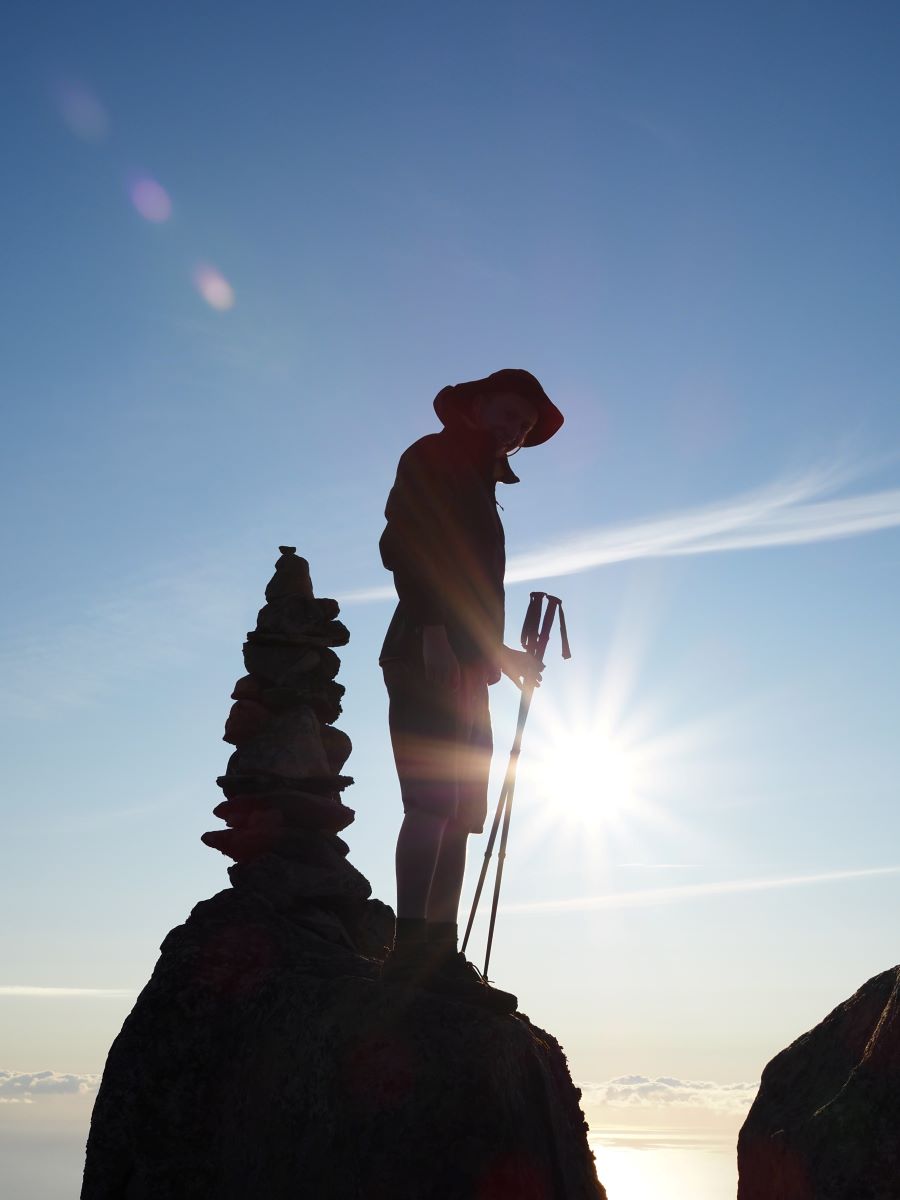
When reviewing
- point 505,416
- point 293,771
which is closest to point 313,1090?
point 293,771

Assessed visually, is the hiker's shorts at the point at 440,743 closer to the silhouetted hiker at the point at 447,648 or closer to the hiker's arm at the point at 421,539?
the silhouetted hiker at the point at 447,648

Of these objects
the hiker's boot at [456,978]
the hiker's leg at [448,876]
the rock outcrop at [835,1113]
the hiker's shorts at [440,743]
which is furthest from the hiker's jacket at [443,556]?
the rock outcrop at [835,1113]

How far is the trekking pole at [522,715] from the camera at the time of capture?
7.49 metres

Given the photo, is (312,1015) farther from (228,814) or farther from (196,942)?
(228,814)

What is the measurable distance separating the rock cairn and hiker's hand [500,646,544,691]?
2341 millimetres

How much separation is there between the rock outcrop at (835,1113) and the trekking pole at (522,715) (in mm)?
1783

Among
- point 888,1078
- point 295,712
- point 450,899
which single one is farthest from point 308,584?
point 888,1078

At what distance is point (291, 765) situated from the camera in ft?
31.6

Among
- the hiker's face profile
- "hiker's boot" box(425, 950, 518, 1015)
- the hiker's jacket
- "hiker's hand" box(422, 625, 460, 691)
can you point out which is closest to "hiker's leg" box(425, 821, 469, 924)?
"hiker's boot" box(425, 950, 518, 1015)

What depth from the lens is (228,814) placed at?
960cm

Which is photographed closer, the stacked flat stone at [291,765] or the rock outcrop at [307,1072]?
the rock outcrop at [307,1072]

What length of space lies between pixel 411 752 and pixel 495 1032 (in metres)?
1.63

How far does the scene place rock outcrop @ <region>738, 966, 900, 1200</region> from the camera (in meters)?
5.45

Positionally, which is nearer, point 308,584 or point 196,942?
point 196,942
